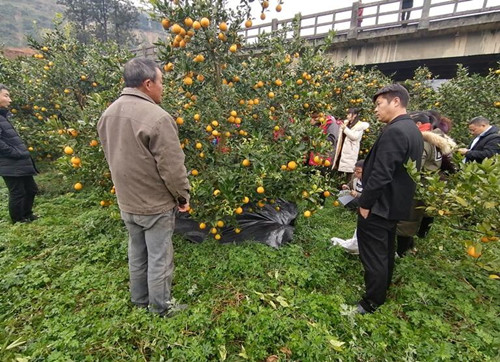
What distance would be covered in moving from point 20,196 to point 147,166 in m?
3.28

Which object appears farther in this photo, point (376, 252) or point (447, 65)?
point (447, 65)

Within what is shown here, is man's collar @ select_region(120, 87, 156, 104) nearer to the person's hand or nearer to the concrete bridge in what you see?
the person's hand

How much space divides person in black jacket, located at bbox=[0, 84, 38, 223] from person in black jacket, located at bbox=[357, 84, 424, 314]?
4.41 m

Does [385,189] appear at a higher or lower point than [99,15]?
lower

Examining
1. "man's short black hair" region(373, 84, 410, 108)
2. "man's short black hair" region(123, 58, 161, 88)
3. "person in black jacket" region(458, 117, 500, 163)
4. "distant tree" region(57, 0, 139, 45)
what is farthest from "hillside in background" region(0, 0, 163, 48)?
"man's short black hair" region(373, 84, 410, 108)

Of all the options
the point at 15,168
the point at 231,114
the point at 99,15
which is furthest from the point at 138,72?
the point at 99,15

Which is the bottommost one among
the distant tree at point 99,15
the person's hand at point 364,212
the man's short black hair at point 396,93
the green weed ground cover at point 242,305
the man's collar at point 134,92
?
the green weed ground cover at point 242,305

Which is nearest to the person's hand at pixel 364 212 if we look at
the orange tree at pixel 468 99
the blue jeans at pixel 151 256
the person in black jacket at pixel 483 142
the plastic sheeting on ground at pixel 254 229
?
the plastic sheeting on ground at pixel 254 229

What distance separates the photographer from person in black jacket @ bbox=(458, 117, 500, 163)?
3301mm

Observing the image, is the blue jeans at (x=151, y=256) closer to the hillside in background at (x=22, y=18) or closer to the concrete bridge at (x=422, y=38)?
the concrete bridge at (x=422, y=38)

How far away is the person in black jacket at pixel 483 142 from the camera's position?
130 inches

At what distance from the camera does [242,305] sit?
231 cm

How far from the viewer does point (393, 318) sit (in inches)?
87.5

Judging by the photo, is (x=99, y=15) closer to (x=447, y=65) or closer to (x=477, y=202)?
(x=447, y=65)
